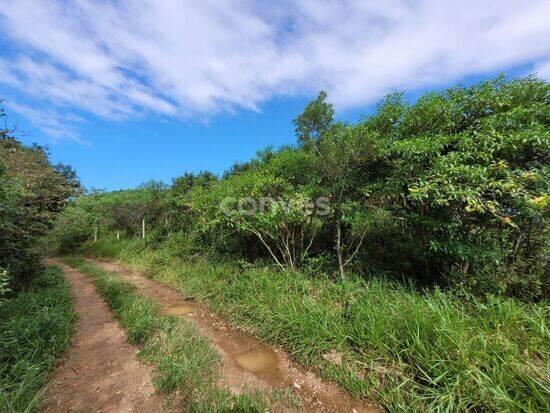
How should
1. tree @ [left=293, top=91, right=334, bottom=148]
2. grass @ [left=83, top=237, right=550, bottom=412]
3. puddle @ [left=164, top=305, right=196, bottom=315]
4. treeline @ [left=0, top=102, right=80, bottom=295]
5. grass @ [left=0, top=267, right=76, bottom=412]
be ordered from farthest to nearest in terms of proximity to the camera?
tree @ [left=293, top=91, right=334, bottom=148]
puddle @ [left=164, top=305, right=196, bottom=315]
treeline @ [left=0, top=102, right=80, bottom=295]
grass @ [left=0, top=267, right=76, bottom=412]
grass @ [left=83, top=237, right=550, bottom=412]

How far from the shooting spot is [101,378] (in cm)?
303

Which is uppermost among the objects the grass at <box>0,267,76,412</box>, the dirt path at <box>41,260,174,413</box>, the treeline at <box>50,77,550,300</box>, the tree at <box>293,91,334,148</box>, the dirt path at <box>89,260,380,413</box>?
the tree at <box>293,91,334,148</box>

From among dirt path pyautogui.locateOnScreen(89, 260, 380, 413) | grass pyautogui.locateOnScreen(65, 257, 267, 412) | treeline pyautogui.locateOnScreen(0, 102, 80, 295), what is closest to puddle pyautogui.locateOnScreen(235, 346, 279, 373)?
dirt path pyautogui.locateOnScreen(89, 260, 380, 413)

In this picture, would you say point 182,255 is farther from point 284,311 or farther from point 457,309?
point 457,309

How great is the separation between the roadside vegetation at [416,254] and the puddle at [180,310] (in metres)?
0.40

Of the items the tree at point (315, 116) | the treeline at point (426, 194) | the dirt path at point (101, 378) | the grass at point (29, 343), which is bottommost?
the dirt path at point (101, 378)

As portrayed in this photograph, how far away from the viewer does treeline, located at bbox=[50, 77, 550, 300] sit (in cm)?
328

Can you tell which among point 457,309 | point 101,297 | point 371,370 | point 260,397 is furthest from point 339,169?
point 101,297

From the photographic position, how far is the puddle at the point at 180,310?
199 inches

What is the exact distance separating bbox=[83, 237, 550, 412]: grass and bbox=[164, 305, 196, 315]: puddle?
37.5 inches

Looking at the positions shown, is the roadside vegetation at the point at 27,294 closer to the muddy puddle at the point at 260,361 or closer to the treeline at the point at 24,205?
the treeline at the point at 24,205

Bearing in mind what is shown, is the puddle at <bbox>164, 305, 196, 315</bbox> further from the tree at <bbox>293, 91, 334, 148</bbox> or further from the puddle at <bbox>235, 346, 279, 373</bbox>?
the tree at <bbox>293, 91, 334, 148</bbox>

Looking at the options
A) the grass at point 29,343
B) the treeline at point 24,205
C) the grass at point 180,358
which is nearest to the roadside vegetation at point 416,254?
the grass at point 180,358

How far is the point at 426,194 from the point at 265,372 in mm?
2972
